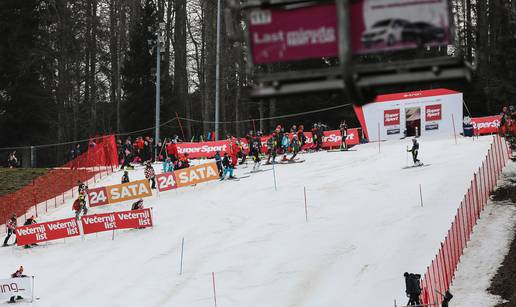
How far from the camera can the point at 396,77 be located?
268 inches

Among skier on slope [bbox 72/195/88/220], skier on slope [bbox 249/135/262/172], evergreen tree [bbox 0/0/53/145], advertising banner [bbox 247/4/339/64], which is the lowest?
skier on slope [bbox 72/195/88/220]

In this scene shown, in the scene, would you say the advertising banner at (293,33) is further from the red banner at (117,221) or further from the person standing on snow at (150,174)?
the person standing on snow at (150,174)

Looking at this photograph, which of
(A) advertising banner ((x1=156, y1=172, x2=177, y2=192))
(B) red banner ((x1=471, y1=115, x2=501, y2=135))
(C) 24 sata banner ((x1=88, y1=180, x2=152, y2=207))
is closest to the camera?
(C) 24 sata banner ((x1=88, y1=180, x2=152, y2=207))

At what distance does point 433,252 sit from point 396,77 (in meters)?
17.6

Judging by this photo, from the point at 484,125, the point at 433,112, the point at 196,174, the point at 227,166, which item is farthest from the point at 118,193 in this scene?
the point at 484,125

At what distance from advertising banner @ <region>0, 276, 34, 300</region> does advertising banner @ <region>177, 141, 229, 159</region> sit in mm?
20894

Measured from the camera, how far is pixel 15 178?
44.7 metres

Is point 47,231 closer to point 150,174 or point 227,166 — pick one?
point 150,174

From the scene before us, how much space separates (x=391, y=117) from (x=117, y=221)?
18.6m

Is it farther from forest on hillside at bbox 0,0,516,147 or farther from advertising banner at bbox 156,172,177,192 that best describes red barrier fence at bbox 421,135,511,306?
forest on hillside at bbox 0,0,516,147

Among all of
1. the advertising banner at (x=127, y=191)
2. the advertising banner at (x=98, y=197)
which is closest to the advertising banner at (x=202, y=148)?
the advertising banner at (x=127, y=191)

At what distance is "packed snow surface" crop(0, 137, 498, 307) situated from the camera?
23.1 metres

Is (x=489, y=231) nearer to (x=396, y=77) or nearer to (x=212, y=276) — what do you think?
(x=212, y=276)

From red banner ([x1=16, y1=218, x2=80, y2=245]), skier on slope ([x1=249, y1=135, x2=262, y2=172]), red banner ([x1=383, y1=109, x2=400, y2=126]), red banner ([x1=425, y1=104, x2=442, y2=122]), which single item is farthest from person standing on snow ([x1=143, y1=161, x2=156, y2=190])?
red banner ([x1=425, y1=104, x2=442, y2=122])
